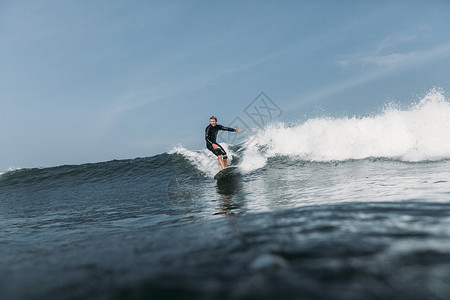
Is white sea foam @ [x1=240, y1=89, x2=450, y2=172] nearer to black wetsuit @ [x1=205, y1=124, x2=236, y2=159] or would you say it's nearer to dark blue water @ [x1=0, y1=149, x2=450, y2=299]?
black wetsuit @ [x1=205, y1=124, x2=236, y2=159]

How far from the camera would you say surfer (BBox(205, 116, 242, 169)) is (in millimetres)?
11922

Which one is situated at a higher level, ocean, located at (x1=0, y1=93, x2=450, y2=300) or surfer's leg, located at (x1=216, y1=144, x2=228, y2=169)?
surfer's leg, located at (x1=216, y1=144, x2=228, y2=169)

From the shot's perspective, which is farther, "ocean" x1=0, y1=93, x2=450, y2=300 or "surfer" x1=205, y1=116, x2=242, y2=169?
"surfer" x1=205, y1=116, x2=242, y2=169

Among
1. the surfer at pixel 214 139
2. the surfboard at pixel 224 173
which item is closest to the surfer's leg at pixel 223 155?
the surfer at pixel 214 139

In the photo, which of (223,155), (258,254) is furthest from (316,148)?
(258,254)

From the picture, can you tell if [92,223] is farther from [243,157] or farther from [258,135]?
[258,135]

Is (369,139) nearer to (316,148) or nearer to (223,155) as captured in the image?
(316,148)

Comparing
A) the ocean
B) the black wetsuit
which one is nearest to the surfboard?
the black wetsuit

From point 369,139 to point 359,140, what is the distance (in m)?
0.43

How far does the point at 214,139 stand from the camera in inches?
486

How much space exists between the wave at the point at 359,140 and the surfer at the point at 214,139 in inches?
54.8

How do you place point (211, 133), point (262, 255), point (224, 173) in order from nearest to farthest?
point (262, 255)
point (224, 173)
point (211, 133)

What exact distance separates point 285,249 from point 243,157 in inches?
583

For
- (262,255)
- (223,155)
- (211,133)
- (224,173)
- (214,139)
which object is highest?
(211,133)
